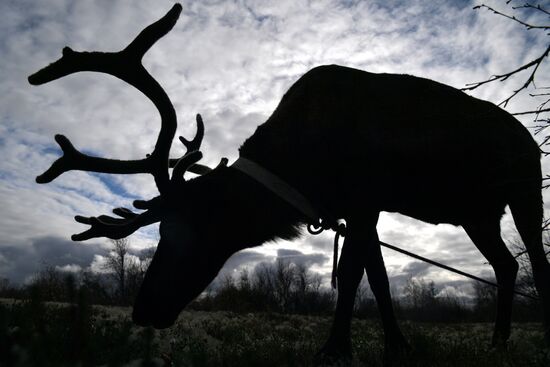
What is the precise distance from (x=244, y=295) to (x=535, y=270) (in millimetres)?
19755

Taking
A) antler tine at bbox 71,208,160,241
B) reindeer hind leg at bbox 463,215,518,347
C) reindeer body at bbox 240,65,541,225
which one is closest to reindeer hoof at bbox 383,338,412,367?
reindeer hind leg at bbox 463,215,518,347

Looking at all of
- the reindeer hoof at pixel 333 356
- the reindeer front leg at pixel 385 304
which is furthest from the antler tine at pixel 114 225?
the reindeer front leg at pixel 385 304

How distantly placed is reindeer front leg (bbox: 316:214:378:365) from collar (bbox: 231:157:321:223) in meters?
0.40

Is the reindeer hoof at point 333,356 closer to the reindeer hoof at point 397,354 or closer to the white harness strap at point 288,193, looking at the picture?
the reindeer hoof at point 397,354

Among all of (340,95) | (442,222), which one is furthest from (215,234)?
(442,222)

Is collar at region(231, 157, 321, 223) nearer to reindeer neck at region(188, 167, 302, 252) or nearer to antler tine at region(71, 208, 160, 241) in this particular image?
reindeer neck at region(188, 167, 302, 252)

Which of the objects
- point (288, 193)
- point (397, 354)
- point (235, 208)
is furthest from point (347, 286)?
point (235, 208)

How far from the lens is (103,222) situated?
4102 mm

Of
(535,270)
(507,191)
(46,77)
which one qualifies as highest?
(46,77)

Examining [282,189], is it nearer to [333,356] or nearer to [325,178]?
[325,178]

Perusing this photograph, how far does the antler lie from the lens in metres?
3.48

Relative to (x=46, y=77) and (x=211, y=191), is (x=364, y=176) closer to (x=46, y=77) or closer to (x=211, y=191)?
(x=211, y=191)

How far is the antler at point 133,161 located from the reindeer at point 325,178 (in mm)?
10

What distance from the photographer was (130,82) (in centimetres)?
370
